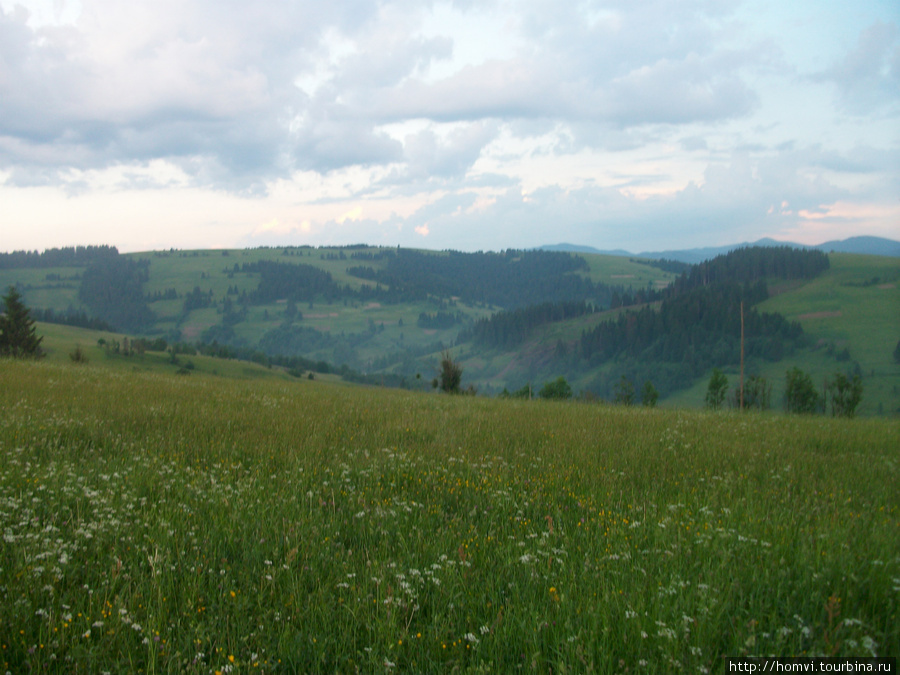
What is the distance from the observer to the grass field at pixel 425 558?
11.5 feet

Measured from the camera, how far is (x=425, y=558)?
478 cm

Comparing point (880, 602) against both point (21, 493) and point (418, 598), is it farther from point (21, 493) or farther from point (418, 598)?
point (21, 493)

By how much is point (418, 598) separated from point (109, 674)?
6.52 ft

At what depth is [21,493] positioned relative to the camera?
18.3 ft

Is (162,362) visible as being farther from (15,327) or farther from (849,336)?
(849,336)

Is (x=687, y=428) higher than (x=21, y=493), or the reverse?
(x=21, y=493)

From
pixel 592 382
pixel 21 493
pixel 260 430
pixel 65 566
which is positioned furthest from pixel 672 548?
pixel 592 382

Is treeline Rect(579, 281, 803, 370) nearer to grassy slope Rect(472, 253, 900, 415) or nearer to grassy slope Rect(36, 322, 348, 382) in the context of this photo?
grassy slope Rect(472, 253, 900, 415)

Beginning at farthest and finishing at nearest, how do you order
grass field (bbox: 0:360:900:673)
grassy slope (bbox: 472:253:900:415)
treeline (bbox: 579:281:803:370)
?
1. treeline (bbox: 579:281:803:370)
2. grassy slope (bbox: 472:253:900:415)
3. grass field (bbox: 0:360:900:673)

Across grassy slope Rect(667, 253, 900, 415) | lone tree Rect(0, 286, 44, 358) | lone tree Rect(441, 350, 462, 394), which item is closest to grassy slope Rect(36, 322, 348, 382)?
lone tree Rect(0, 286, 44, 358)

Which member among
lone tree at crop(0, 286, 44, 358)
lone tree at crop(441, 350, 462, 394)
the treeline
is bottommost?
the treeline

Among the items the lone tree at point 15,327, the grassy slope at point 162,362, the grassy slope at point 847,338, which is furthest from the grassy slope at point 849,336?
the lone tree at point 15,327

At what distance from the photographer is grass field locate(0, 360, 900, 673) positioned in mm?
3490

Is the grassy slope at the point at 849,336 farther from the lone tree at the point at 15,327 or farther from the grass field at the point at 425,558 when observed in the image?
the grass field at the point at 425,558
